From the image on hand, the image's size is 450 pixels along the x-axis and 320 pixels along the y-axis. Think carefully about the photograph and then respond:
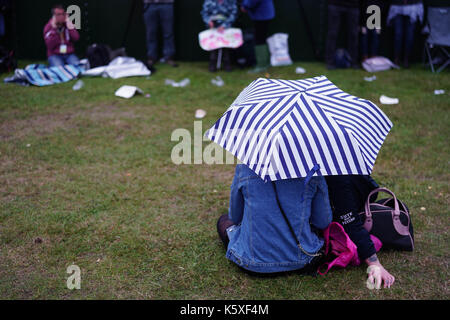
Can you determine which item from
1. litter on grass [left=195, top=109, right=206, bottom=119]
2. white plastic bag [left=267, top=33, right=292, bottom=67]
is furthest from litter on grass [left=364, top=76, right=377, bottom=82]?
litter on grass [left=195, top=109, right=206, bottom=119]

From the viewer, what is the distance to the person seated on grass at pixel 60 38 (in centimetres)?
887

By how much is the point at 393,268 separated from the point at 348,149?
43.5 inches

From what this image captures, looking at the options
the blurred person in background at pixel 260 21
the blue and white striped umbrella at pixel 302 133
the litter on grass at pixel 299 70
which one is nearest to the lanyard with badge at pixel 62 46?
the blurred person in background at pixel 260 21

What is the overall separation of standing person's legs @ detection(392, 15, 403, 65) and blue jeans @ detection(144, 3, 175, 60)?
14.1 ft

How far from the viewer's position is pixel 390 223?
3.27 meters

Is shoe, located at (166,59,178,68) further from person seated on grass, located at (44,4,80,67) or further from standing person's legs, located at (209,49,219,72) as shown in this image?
person seated on grass, located at (44,4,80,67)

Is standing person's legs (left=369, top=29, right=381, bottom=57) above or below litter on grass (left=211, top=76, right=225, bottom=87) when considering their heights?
above

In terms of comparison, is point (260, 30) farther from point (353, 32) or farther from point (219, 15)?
point (353, 32)

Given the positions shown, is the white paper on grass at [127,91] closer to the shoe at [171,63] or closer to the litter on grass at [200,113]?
the litter on grass at [200,113]

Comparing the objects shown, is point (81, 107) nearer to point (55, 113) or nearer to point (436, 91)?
point (55, 113)

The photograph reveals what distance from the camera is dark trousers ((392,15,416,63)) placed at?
902 centimetres

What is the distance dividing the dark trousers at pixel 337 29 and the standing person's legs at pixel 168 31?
Answer: 301 centimetres
